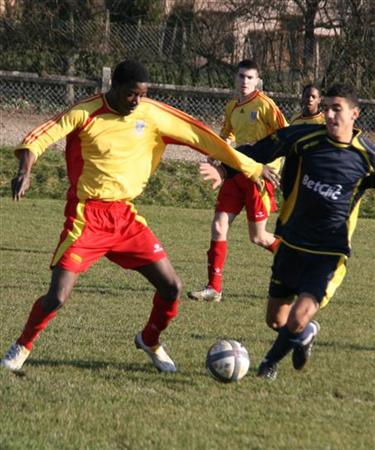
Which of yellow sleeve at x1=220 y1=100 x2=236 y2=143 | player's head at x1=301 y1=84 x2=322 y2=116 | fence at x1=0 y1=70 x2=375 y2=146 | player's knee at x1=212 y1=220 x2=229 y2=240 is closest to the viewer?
player's knee at x1=212 y1=220 x2=229 y2=240

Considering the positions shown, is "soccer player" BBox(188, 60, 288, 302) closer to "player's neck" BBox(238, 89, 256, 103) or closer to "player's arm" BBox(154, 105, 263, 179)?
"player's neck" BBox(238, 89, 256, 103)

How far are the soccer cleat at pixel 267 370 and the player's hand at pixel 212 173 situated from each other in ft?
3.75

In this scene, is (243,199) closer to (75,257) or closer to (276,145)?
(276,145)

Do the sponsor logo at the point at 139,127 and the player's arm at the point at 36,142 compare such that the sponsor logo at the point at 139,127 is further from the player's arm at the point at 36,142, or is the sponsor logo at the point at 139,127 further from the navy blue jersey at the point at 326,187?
the navy blue jersey at the point at 326,187

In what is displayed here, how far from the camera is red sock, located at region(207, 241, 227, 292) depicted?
965cm

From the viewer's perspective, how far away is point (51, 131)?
5988mm

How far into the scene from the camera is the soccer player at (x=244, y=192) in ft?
32.2

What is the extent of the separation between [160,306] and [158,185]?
11.9 m

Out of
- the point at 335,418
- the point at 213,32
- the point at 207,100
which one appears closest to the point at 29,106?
the point at 207,100

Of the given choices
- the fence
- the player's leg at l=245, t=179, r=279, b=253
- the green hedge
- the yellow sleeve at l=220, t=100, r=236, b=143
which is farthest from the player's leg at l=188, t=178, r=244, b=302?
the fence

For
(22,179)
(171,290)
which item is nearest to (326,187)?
(171,290)

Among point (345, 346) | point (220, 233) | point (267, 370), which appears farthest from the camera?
point (220, 233)

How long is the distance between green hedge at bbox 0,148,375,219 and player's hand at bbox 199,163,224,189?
11305mm

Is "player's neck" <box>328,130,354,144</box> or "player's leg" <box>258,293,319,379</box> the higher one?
"player's neck" <box>328,130,354,144</box>
